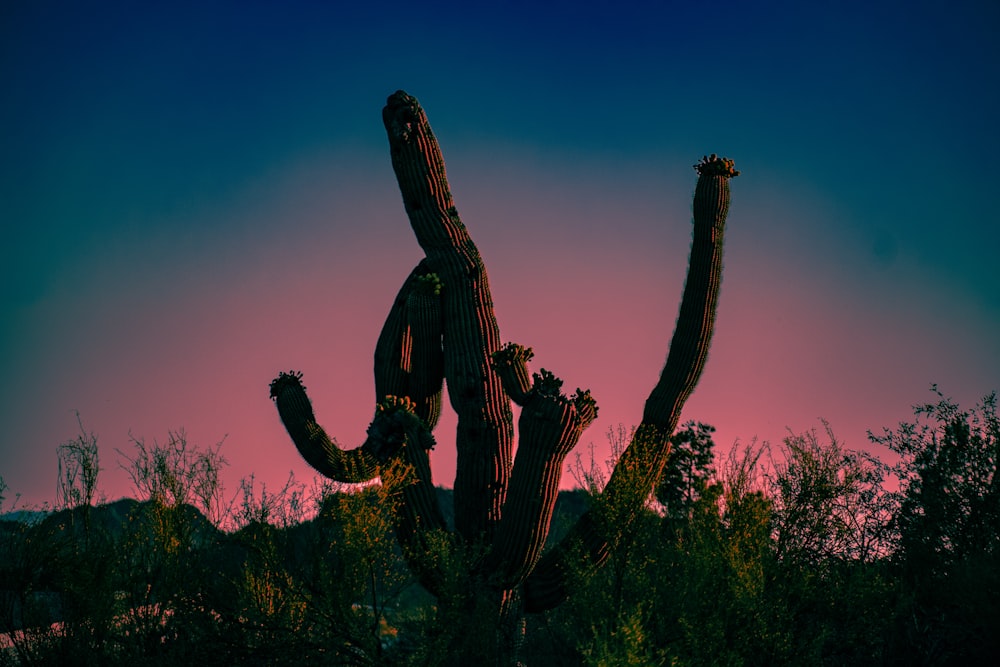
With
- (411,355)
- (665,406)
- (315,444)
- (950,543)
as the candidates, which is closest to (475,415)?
(411,355)

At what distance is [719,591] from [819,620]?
2836 millimetres

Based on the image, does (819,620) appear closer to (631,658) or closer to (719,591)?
(719,591)

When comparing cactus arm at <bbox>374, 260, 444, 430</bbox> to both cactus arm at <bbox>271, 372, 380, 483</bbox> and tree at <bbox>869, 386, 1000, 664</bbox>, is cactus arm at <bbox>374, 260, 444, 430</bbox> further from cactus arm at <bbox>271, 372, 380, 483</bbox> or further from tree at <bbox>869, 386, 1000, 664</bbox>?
tree at <bbox>869, 386, 1000, 664</bbox>

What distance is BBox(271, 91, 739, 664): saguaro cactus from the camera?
10555 millimetres

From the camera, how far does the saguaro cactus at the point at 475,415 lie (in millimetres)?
10555

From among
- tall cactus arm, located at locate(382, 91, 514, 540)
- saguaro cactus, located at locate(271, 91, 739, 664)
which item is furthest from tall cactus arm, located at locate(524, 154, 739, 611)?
tall cactus arm, located at locate(382, 91, 514, 540)

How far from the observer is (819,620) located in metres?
12.7

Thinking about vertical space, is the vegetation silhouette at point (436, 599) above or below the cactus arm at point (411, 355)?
below

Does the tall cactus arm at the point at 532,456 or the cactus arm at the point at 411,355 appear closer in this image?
the tall cactus arm at the point at 532,456

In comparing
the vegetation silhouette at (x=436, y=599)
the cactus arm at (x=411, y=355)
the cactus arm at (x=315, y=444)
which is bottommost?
the vegetation silhouette at (x=436, y=599)

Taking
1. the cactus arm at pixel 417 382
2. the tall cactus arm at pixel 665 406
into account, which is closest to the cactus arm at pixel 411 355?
the cactus arm at pixel 417 382

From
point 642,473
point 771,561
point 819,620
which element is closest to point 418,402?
point 642,473

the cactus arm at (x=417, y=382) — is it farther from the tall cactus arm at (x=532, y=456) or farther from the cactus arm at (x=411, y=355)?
the tall cactus arm at (x=532, y=456)

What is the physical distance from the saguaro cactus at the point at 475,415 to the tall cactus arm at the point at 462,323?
17mm
